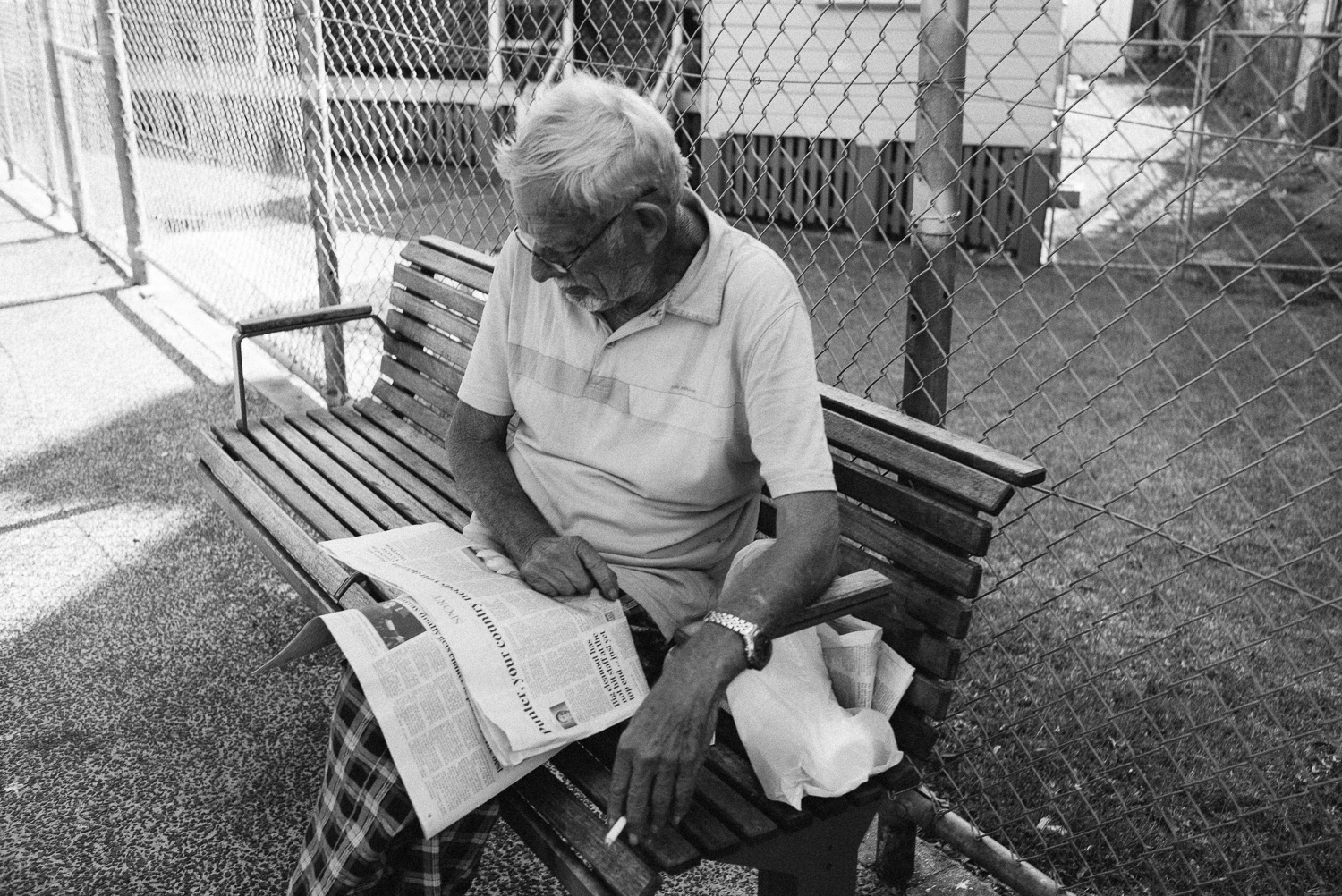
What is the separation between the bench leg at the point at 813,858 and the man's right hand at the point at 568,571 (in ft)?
1.89

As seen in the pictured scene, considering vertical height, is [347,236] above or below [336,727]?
below

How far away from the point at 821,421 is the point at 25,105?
10.2 metres

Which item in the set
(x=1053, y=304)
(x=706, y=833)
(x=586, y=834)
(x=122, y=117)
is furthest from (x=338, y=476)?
(x=1053, y=304)

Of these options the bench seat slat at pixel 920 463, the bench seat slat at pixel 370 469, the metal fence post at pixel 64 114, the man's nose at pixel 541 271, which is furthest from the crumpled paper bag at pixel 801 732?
the metal fence post at pixel 64 114

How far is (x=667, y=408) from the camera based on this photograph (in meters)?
2.39

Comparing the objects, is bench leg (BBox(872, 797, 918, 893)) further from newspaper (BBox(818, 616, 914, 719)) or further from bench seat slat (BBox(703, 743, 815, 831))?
bench seat slat (BBox(703, 743, 815, 831))

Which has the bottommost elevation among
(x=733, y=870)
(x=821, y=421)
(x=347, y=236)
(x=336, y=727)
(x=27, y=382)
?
(x=347, y=236)

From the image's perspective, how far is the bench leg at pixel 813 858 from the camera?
203cm

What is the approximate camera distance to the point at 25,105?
33.5 ft

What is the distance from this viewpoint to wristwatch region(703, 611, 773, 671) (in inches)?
78.8

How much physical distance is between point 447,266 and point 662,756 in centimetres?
230

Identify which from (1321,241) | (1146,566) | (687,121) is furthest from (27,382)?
(1321,241)

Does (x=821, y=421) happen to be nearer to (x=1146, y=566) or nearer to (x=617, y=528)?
(x=617, y=528)

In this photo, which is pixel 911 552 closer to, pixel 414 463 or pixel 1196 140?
pixel 414 463
